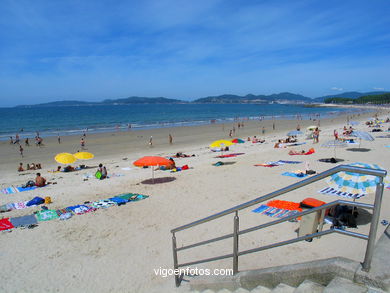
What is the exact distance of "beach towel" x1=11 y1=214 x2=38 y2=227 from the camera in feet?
29.5

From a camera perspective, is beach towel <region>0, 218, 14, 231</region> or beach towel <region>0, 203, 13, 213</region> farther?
beach towel <region>0, 203, 13, 213</region>

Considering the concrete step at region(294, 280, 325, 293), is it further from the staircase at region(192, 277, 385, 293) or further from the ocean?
the ocean

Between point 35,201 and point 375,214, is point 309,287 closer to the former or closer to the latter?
point 375,214

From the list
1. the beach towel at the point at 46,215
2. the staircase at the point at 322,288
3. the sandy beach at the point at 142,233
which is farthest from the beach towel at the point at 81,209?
the staircase at the point at 322,288

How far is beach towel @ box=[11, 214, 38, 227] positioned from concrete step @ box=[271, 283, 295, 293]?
8.74 m

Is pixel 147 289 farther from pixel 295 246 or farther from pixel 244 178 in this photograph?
pixel 244 178

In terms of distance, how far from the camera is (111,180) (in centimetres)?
1456

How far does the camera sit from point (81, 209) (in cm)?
1003

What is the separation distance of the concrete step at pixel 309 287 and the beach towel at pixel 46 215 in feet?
29.6

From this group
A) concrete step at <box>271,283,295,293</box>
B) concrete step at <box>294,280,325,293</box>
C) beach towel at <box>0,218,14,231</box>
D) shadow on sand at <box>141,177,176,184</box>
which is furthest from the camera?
shadow on sand at <box>141,177,176,184</box>

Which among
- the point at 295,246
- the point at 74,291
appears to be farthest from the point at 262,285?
the point at 74,291

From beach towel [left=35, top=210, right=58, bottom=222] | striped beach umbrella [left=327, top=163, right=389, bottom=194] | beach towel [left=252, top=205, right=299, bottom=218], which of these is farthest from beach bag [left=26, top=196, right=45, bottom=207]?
striped beach umbrella [left=327, top=163, right=389, bottom=194]

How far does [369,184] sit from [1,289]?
8265 millimetres

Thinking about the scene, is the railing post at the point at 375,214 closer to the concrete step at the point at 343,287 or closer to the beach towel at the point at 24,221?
the concrete step at the point at 343,287
